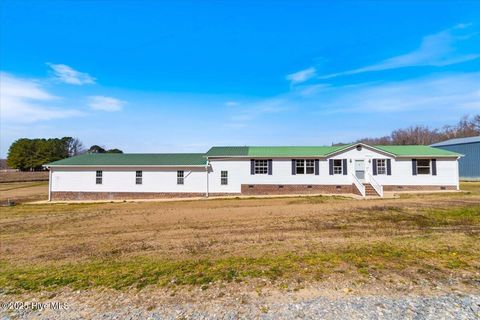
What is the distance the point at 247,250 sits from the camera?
7.14m

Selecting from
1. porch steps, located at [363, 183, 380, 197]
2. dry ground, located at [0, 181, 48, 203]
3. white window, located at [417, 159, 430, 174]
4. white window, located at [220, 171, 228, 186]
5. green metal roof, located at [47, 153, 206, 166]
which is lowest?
dry ground, located at [0, 181, 48, 203]

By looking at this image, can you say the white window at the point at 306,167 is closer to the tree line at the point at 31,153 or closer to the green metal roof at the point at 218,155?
the green metal roof at the point at 218,155

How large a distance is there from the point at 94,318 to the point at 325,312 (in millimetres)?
3435

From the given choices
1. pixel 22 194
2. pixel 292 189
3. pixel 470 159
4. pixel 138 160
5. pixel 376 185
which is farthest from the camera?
pixel 470 159

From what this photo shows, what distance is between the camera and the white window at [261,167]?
22.7m

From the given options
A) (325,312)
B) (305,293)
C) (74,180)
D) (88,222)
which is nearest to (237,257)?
(305,293)

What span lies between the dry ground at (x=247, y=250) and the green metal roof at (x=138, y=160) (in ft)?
34.1

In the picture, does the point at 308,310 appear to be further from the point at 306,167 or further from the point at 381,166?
the point at 381,166

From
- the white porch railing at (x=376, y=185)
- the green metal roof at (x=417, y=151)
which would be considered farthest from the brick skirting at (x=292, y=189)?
the green metal roof at (x=417, y=151)

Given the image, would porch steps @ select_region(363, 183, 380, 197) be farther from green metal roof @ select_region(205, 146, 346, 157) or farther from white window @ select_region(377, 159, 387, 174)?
green metal roof @ select_region(205, 146, 346, 157)

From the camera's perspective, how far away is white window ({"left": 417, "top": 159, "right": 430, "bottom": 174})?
2214 centimetres

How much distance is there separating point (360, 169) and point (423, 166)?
5153 mm

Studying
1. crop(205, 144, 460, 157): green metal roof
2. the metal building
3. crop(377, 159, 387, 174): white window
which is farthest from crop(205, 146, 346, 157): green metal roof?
the metal building

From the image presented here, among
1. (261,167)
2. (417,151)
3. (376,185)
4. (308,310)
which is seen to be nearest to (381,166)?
(376,185)
